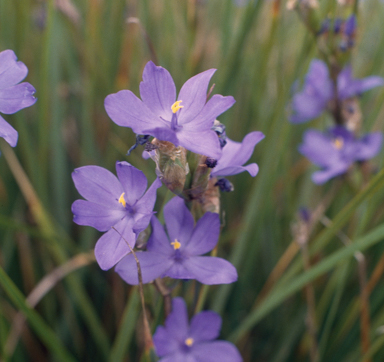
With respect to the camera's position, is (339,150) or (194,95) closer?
(194,95)

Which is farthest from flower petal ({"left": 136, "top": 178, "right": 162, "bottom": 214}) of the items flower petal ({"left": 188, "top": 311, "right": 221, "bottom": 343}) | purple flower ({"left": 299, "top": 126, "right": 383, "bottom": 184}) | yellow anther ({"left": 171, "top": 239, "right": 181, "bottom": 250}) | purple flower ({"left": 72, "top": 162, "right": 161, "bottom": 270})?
purple flower ({"left": 299, "top": 126, "right": 383, "bottom": 184})

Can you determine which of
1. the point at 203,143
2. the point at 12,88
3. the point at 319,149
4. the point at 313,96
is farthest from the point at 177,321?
the point at 313,96

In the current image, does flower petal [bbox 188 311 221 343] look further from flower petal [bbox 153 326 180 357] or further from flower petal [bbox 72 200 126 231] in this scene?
flower petal [bbox 72 200 126 231]

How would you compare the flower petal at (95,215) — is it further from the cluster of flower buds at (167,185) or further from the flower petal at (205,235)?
the flower petal at (205,235)

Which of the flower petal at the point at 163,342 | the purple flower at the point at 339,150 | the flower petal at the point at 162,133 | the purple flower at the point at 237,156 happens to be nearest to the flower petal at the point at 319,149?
the purple flower at the point at 339,150

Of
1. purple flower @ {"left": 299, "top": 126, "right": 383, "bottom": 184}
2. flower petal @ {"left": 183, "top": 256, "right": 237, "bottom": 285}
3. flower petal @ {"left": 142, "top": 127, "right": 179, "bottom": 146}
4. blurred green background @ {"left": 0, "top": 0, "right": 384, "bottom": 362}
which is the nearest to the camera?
flower petal @ {"left": 142, "top": 127, "right": 179, "bottom": 146}

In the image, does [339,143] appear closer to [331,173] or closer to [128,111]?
[331,173]
